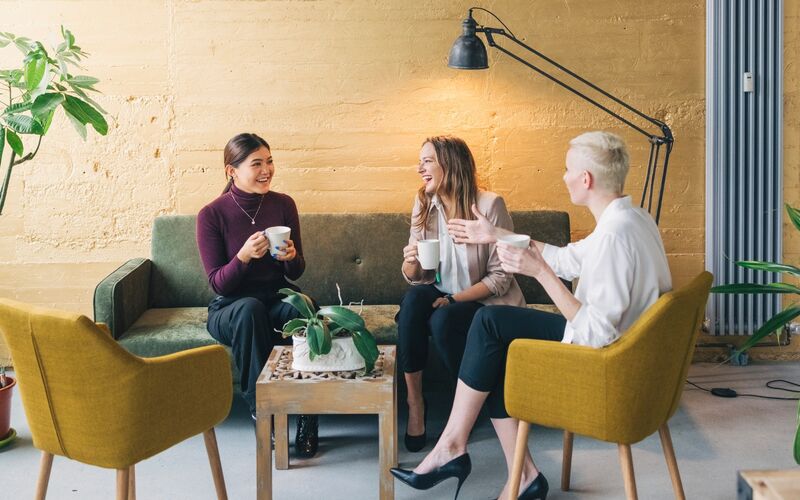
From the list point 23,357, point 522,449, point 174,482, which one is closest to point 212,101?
point 174,482

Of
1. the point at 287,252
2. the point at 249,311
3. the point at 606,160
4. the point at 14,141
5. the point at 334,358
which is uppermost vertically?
the point at 14,141

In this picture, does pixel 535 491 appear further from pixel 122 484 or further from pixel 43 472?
pixel 43 472

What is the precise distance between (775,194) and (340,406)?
254cm

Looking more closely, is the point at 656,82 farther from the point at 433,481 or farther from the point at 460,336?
the point at 433,481

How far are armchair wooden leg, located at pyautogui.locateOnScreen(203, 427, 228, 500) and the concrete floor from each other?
0.97 ft

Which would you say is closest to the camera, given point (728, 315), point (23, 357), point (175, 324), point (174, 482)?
point (23, 357)

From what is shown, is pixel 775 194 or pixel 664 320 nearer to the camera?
pixel 664 320

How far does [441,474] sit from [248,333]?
90 cm

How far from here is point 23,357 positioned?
2244 millimetres

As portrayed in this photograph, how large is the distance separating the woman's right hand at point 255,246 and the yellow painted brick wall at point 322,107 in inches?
39.5

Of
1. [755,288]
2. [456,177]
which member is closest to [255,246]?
[456,177]

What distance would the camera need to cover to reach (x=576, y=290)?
251 cm

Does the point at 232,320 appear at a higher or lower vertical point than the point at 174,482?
higher

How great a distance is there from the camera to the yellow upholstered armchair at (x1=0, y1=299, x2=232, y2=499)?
2.15 metres
